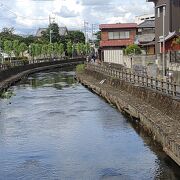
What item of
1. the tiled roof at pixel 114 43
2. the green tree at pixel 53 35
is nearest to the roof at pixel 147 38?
the tiled roof at pixel 114 43

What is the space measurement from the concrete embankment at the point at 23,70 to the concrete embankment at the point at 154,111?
1486 cm

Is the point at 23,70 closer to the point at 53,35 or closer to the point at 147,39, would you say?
the point at 147,39

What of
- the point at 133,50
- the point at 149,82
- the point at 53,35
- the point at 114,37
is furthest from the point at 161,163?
the point at 53,35

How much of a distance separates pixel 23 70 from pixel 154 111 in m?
52.1

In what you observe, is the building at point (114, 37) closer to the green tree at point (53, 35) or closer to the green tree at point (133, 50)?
the green tree at point (133, 50)

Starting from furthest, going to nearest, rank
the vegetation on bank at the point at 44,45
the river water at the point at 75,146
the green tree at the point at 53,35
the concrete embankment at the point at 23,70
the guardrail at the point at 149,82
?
the green tree at the point at 53,35, the vegetation on bank at the point at 44,45, the concrete embankment at the point at 23,70, the guardrail at the point at 149,82, the river water at the point at 75,146

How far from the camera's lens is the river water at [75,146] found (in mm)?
16359

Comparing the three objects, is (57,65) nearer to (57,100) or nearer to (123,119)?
(57,100)

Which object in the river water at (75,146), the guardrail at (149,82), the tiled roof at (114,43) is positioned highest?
the tiled roof at (114,43)

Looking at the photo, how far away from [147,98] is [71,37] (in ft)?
418

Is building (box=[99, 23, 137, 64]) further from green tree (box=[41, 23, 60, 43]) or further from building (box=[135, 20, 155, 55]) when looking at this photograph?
green tree (box=[41, 23, 60, 43])

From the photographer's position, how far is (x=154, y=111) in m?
23.4

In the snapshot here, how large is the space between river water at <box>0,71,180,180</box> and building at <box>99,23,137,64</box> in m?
39.6

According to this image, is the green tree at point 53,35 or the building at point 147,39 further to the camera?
the green tree at point 53,35
